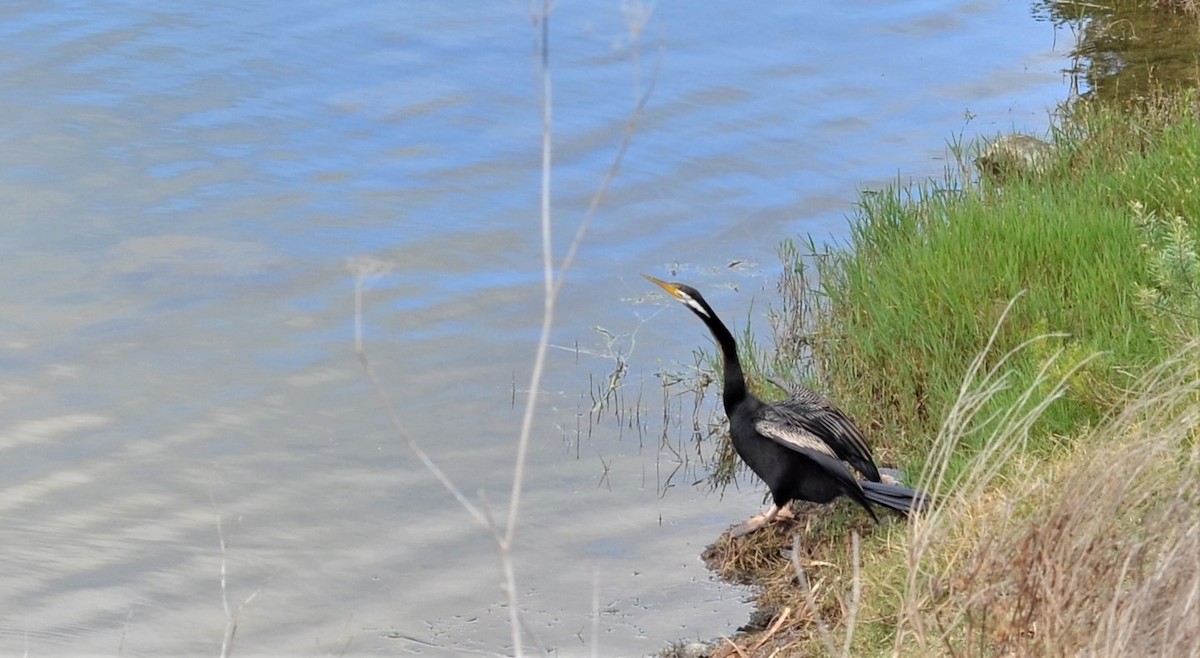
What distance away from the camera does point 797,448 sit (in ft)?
18.1

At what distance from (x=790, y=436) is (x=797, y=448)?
12 centimetres

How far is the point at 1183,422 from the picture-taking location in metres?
3.50

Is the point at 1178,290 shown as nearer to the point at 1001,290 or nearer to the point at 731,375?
the point at 1001,290

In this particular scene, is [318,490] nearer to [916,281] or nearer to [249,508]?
[249,508]

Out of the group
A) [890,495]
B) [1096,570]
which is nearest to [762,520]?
[890,495]

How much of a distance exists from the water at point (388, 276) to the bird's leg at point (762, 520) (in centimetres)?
22

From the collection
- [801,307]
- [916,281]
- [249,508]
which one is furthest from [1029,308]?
[249,508]

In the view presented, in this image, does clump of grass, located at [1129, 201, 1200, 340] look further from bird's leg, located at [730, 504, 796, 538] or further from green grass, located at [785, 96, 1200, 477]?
bird's leg, located at [730, 504, 796, 538]

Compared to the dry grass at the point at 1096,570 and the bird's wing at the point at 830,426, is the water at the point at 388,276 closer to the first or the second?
the bird's wing at the point at 830,426

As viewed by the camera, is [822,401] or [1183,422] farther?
[822,401]

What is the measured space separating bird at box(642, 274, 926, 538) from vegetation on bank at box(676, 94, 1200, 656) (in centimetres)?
12

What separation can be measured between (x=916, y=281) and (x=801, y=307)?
4.02 feet

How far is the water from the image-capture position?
5824 millimetres

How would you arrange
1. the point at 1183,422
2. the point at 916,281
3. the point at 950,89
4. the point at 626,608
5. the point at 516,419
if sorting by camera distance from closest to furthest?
the point at 1183,422 → the point at 626,608 → the point at 916,281 → the point at 516,419 → the point at 950,89
